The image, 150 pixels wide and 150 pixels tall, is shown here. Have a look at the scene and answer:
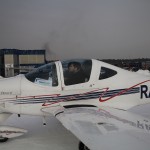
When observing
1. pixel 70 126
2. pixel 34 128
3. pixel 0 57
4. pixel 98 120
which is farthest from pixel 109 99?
pixel 0 57

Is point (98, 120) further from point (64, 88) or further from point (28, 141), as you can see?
point (28, 141)

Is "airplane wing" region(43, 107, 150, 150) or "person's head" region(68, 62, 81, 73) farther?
"person's head" region(68, 62, 81, 73)

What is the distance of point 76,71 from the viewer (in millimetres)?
4949

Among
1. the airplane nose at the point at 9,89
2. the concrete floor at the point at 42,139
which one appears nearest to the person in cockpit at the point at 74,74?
the airplane nose at the point at 9,89

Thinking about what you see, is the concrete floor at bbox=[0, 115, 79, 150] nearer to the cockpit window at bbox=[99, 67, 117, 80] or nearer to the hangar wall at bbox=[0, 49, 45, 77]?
the cockpit window at bbox=[99, 67, 117, 80]

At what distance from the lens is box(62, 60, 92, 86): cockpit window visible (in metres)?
4.88

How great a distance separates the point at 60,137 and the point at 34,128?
2.92ft

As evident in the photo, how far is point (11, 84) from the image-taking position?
4906 millimetres

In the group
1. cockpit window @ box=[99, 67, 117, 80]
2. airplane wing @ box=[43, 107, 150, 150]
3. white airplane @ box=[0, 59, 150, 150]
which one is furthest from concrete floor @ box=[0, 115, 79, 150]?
cockpit window @ box=[99, 67, 117, 80]

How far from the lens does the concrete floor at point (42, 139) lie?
4.57 metres

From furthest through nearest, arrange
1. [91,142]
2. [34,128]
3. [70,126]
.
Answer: [34,128] → [70,126] → [91,142]

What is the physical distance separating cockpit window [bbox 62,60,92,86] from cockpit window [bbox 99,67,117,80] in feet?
0.76

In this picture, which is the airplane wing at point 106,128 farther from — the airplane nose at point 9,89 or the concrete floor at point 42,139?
the airplane nose at point 9,89

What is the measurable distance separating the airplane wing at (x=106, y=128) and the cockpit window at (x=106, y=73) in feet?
2.16
